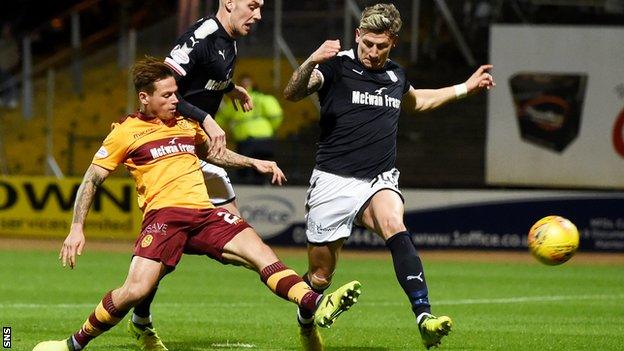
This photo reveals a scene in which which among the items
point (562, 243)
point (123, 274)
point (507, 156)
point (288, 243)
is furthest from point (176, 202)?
point (507, 156)

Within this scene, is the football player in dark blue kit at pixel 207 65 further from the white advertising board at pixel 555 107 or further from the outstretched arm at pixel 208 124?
the white advertising board at pixel 555 107

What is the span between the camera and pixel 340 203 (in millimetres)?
9820

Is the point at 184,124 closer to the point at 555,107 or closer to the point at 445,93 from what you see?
the point at 445,93

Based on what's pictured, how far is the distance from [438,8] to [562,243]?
1495 cm

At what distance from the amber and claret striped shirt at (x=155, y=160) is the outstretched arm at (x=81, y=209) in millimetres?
85

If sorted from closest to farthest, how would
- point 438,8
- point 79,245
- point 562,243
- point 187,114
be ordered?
1. point 79,245
2. point 187,114
3. point 562,243
4. point 438,8

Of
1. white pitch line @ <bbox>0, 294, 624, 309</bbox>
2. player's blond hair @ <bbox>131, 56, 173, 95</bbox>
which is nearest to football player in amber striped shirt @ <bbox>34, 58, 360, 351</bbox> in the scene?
player's blond hair @ <bbox>131, 56, 173, 95</bbox>

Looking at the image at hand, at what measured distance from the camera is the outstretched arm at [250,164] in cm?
879

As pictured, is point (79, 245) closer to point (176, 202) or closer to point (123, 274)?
point (176, 202)

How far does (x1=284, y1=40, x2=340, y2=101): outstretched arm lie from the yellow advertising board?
40.8 ft

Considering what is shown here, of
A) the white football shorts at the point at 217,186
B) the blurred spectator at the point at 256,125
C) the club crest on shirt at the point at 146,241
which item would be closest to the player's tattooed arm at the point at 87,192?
the club crest on shirt at the point at 146,241

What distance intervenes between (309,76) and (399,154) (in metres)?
15.0

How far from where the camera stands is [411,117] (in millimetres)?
24797

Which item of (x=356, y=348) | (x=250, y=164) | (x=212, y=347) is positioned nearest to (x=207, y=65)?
(x=250, y=164)
